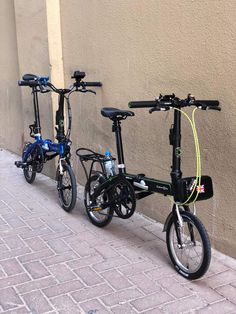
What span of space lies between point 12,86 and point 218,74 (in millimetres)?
4968

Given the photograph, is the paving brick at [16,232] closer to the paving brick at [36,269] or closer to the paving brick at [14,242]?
the paving brick at [14,242]

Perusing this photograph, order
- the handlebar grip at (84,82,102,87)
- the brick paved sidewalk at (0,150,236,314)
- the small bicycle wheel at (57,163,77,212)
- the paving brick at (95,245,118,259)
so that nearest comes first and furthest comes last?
the brick paved sidewalk at (0,150,236,314) → the paving brick at (95,245,118,259) → the small bicycle wheel at (57,163,77,212) → the handlebar grip at (84,82,102,87)

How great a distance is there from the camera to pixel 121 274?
3.37m

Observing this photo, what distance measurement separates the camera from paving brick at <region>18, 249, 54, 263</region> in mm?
3664

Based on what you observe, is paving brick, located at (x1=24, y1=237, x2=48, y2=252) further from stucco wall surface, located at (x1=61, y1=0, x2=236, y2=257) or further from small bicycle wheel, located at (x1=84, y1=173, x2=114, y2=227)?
stucco wall surface, located at (x1=61, y1=0, x2=236, y2=257)

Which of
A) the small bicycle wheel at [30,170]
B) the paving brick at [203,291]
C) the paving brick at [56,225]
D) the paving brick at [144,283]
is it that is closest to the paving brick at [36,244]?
the paving brick at [56,225]

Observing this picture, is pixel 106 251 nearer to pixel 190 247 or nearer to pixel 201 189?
pixel 190 247

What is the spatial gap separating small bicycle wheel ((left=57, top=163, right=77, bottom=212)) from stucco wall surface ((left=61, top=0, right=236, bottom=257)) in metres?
0.59

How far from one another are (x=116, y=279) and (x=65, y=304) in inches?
19.0

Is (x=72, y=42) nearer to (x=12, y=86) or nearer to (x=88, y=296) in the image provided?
(x=12, y=86)

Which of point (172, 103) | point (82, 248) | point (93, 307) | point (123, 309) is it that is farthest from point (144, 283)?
point (172, 103)

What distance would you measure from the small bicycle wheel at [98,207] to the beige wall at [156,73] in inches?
19.5

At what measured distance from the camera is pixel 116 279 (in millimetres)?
3295

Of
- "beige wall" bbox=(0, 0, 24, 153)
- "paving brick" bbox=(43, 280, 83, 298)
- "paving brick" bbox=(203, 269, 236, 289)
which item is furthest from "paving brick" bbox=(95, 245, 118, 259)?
"beige wall" bbox=(0, 0, 24, 153)
